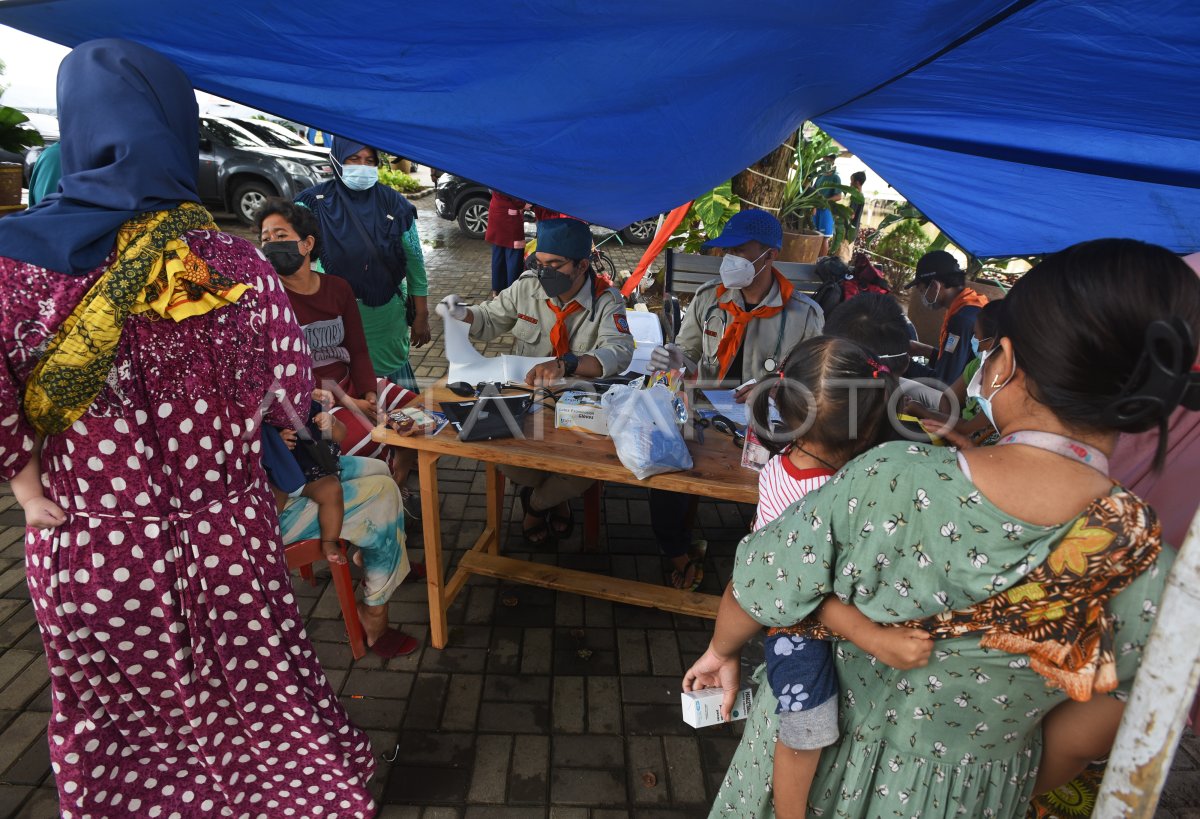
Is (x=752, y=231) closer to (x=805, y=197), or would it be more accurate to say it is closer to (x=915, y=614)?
(x=915, y=614)

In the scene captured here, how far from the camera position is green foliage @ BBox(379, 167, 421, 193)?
13.9 meters

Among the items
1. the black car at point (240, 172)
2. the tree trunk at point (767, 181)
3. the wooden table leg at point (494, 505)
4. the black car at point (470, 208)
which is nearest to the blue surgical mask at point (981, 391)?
the wooden table leg at point (494, 505)

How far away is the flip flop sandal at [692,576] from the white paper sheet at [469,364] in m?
1.33

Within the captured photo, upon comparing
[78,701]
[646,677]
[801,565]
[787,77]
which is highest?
[787,77]

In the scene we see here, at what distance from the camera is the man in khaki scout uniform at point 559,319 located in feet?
9.80

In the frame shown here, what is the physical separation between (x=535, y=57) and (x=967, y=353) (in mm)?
3009

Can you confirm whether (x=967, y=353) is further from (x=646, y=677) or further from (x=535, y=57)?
(x=535, y=57)

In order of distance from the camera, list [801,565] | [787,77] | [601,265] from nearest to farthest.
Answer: [801,565] < [787,77] < [601,265]

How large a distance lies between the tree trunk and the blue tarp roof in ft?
10.6

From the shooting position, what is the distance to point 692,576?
322 cm

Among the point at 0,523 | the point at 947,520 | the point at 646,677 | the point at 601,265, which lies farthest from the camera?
the point at 601,265

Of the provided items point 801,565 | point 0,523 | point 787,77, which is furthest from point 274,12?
point 0,523

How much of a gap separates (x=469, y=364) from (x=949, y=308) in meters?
3.12

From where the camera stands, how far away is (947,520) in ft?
3.10
